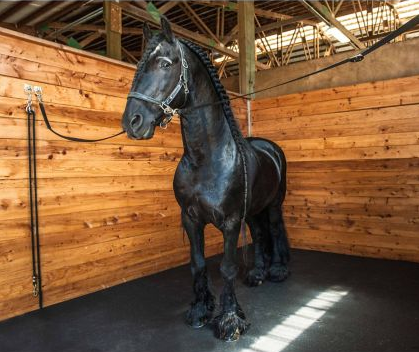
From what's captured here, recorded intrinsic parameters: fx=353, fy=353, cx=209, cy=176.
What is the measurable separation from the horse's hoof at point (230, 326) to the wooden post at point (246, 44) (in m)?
3.19

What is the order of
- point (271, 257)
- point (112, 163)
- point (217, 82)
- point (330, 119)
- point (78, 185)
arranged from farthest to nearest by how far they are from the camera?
1. point (330, 119)
2. point (271, 257)
3. point (112, 163)
4. point (78, 185)
5. point (217, 82)

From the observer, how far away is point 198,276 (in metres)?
2.22

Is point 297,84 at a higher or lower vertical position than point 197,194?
higher

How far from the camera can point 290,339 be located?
6.50 ft

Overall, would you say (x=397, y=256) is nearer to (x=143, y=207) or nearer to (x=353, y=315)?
(x=353, y=315)

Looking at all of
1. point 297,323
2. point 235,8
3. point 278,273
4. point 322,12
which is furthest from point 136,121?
point 322,12

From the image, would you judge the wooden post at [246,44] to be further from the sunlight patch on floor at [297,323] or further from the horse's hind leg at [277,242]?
the sunlight patch on floor at [297,323]

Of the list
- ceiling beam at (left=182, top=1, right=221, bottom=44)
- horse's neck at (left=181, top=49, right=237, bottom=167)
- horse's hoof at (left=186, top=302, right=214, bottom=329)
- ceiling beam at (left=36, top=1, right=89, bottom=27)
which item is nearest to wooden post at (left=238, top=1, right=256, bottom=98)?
ceiling beam at (left=182, top=1, right=221, bottom=44)

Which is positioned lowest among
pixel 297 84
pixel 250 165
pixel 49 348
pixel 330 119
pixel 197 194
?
pixel 49 348

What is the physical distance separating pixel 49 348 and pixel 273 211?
80.0 inches

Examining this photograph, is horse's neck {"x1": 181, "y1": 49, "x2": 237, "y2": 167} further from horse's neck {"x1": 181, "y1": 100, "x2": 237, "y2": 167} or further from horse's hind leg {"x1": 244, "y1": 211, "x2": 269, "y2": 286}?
horse's hind leg {"x1": 244, "y1": 211, "x2": 269, "y2": 286}

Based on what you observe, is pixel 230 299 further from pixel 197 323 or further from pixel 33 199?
pixel 33 199

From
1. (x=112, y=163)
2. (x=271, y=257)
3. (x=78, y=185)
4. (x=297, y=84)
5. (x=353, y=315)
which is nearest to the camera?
(x=353, y=315)

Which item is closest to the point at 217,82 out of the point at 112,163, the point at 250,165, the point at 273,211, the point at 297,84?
the point at 250,165
